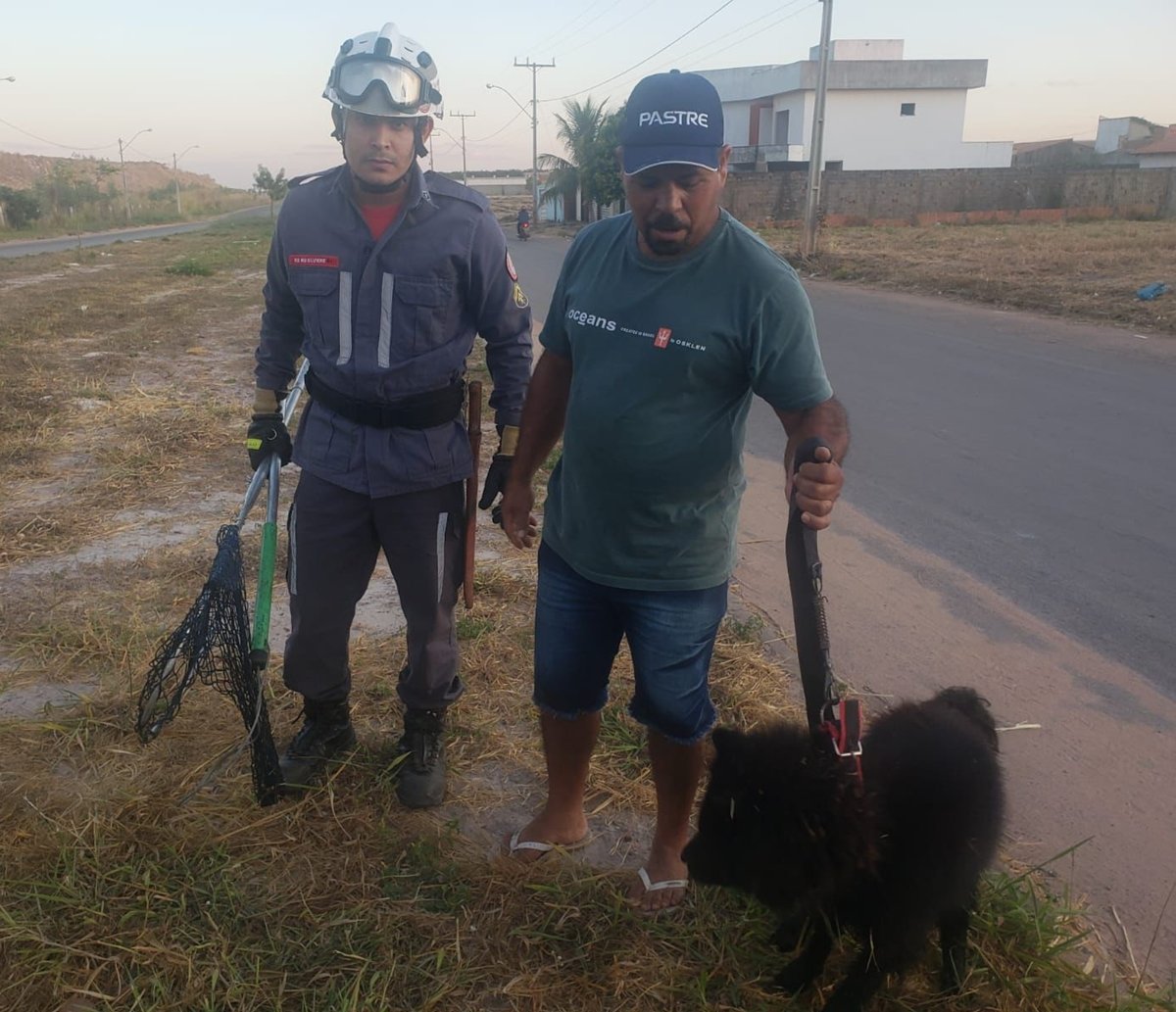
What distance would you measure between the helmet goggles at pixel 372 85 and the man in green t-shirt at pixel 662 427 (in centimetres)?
75

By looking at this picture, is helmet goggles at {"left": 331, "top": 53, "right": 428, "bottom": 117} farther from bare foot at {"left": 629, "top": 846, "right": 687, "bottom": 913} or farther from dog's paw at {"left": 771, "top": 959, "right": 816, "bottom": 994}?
dog's paw at {"left": 771, "top": 959, "right": 816, "bottom": 994}

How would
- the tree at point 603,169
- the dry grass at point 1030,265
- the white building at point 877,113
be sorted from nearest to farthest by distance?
the dry grass at point 1030,265
the tree at point 603,169
the white building at point 877,113

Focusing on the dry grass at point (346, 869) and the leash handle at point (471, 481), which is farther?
the leash handle at point (471, 481)

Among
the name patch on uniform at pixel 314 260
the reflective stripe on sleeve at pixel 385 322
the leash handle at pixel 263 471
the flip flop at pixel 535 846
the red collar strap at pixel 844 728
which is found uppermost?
the name patch on uniform at pixel 314 260

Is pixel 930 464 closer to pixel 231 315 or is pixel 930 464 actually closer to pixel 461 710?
pixel 461 710

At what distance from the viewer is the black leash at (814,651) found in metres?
1.87

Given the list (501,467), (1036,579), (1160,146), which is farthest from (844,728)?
(1160,146)

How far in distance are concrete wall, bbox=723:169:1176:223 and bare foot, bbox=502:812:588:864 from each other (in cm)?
3668

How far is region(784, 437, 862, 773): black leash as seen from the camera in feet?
6.12

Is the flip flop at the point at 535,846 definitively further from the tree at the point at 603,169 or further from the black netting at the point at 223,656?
the tree at the point at 603,169

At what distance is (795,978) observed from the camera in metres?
2.30

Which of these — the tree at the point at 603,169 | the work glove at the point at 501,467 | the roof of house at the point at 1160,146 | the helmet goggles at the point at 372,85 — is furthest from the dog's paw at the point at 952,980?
the roof of house at the point at 1160,146

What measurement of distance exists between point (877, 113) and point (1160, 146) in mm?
15782

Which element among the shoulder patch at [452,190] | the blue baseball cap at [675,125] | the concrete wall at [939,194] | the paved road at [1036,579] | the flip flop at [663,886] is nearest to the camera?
the blue baseball cap at [675,125]
